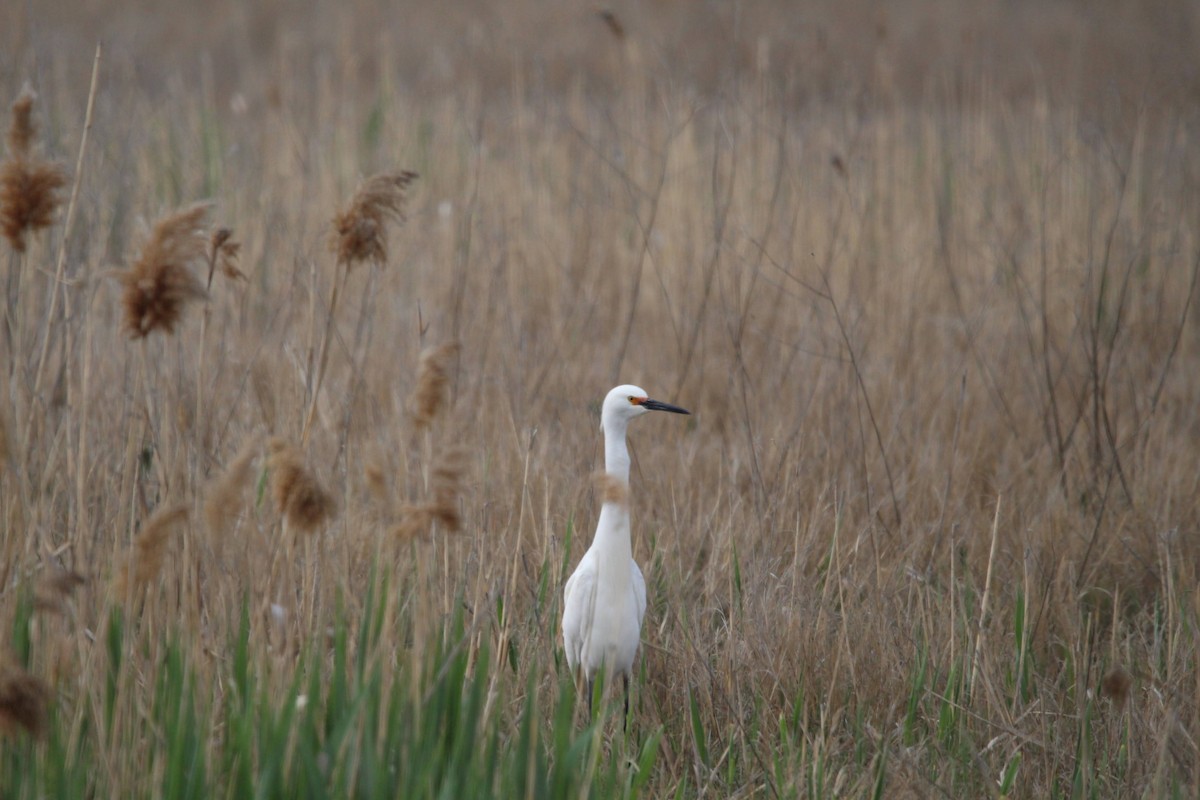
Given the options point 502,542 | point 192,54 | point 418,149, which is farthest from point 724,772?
point 192,54

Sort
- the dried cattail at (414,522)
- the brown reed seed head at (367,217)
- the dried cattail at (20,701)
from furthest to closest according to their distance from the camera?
the brown reed seed head at (367,217), the dried cattail at (414,522), the dried cattail at (20,701)

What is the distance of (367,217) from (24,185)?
1.92 ft

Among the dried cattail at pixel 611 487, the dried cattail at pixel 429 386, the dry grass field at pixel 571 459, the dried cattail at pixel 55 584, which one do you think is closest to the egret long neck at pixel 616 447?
the dry grass field at pixel 571 459

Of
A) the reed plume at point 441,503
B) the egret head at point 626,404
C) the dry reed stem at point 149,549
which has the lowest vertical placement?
the dry reed stem at point 149,549

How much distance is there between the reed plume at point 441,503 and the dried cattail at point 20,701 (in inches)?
21.8

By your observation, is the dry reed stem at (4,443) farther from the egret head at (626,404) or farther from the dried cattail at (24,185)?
the egret head at (626,404)

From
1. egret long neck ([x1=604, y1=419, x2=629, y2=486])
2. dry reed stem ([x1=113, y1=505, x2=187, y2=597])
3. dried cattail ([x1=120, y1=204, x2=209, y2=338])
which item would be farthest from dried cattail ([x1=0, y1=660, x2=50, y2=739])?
egret long neck ([x1=604, y1=419, x2=629, y2=486])

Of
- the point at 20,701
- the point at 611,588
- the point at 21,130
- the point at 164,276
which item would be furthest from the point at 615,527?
the point at 21,130

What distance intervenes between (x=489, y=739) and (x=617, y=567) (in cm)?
74

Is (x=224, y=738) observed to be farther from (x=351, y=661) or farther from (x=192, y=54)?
(x=192, y=54)

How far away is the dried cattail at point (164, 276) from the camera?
1.65 meters

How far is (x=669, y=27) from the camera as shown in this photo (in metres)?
14.2

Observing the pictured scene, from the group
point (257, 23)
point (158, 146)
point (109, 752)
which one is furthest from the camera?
point (257, 23)

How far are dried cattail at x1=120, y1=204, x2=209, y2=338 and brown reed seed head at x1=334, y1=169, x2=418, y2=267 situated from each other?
0.31m
